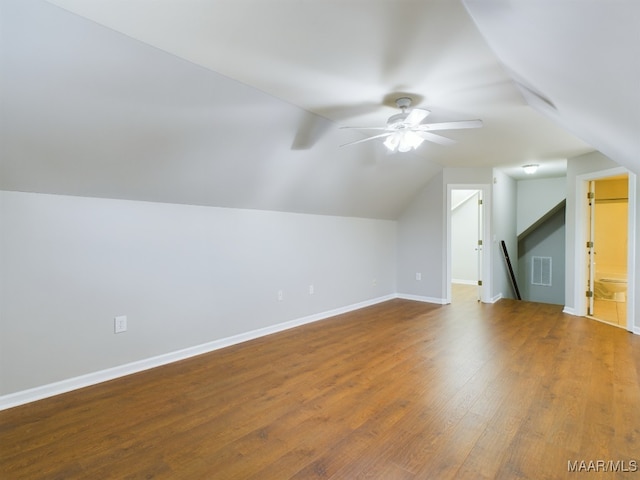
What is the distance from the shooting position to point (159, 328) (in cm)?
289

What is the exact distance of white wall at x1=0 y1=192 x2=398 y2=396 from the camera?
7.32 feet

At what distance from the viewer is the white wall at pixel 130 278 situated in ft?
7.32

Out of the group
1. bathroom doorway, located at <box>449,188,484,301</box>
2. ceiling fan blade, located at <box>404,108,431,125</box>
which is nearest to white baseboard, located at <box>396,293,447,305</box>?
bathroom doorway, located at <box>449,188,484,301</box>

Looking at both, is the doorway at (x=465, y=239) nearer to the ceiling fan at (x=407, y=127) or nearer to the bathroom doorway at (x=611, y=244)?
the bathroom doorway at (x=611, y=244)

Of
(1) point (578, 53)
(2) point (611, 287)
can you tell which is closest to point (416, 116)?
(1) point (578, 53)

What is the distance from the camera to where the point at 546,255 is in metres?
6.98

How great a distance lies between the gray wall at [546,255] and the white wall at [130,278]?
5539mm

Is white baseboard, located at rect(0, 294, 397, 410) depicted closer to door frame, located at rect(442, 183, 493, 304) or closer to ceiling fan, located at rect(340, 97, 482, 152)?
ceiling fan, located at rect(340, 97, 482, 152)

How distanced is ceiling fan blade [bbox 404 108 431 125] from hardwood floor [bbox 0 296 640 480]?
206cm

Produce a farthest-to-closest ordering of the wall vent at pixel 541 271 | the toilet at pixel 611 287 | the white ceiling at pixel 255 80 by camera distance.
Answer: the wall vent at pixel 541 271
the toilet at pixel 611 287
the white ceiling at pixel 255 80

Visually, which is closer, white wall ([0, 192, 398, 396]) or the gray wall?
white wall ([0, 192, 398, 396])

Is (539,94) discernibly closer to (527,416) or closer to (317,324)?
(527,416)

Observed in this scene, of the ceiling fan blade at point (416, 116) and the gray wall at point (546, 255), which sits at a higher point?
the ceiling fan blade at point (416, 116)

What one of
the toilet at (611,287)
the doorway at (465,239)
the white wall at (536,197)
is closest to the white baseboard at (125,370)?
the doorway at (465,239)
